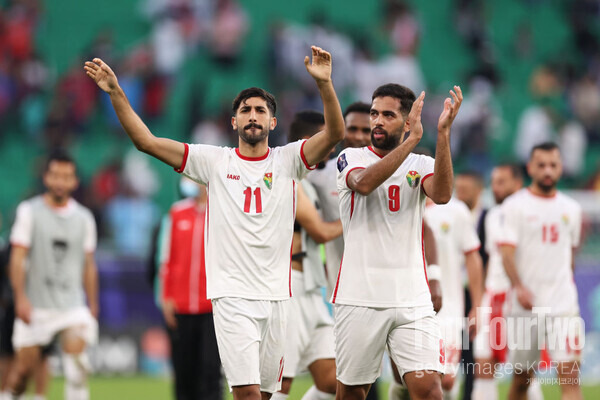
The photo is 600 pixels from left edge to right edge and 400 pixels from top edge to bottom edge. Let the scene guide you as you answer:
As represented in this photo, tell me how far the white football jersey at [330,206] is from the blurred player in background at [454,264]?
191cm

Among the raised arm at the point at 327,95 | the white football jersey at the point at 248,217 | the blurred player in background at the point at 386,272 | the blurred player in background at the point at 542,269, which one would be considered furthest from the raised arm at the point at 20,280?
the blurred player in background at the point at 542,269

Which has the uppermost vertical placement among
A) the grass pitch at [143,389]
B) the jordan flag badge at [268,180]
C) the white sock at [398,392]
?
the jordan flag badge at [268,180]

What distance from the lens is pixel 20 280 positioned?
10297mm

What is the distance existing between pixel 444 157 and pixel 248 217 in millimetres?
1471

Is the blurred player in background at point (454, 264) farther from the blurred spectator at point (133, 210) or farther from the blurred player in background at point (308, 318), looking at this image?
the blurred spectator at point (133, 210)

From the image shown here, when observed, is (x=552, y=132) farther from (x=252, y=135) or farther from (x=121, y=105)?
(x=121, y=105)

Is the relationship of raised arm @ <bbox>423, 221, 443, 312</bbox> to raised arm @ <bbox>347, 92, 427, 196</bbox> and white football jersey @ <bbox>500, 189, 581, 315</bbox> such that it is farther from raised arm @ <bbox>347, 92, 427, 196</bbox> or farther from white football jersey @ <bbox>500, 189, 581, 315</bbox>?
white football jersey @ <bbox>500, 189, 581, 315</bbox>

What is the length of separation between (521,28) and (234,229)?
18.1m

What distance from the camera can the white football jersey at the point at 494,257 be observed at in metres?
10.6

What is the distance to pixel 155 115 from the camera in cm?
2077

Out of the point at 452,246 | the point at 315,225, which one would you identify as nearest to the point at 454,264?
the point at 452,246

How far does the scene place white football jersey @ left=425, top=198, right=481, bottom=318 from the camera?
33.8 feet

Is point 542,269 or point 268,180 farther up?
point 268,180

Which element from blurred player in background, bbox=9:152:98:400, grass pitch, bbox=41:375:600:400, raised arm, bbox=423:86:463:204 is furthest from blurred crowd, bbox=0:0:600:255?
raised arm, bbox=423:86:463:204
